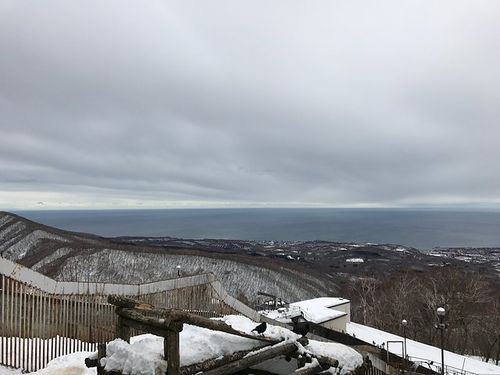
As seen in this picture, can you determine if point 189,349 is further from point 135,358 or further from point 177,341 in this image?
point 135,358

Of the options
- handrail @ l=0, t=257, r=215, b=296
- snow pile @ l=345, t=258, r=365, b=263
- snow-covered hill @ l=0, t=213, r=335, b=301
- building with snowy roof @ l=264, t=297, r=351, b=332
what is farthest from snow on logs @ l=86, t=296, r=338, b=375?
snow pile @ l=345, t=258, r=365, b=263

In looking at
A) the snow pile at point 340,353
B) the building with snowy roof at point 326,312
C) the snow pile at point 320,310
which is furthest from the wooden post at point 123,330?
the snow pile at point 320,310

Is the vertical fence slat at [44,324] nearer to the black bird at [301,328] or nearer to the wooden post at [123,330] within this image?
the black bird at [301,328]

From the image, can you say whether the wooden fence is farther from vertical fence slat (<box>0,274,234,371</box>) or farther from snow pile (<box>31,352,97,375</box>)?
snow pile (<box>31,352,97,375</box>)

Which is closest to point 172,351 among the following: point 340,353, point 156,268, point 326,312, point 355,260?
point 340,353

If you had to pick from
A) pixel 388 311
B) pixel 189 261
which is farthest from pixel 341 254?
pixel 388 311

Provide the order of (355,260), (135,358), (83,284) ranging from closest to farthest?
(135,358) < (83,284) < (355,260)
